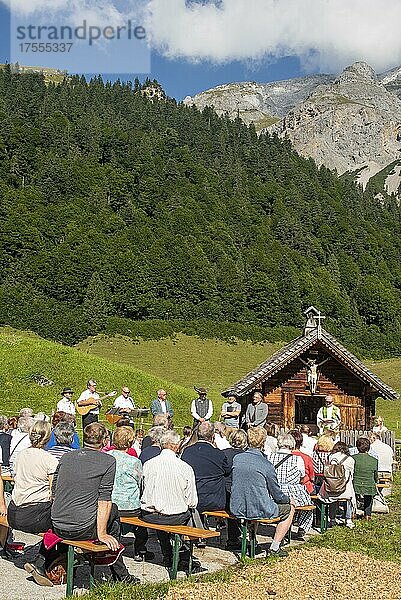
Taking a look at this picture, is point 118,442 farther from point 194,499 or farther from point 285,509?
point 285,509

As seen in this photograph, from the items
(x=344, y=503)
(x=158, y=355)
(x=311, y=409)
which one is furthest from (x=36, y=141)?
(x=344, y=503)

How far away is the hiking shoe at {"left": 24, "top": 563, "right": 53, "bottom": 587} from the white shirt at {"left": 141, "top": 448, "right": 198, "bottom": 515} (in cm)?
147

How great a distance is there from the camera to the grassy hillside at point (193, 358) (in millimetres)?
52375

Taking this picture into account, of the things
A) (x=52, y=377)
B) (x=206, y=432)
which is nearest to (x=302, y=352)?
(x=206, y=432)

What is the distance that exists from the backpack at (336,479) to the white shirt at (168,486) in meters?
3.55

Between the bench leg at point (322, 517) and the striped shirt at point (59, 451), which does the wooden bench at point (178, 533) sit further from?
the bench leg at point (322, 517)

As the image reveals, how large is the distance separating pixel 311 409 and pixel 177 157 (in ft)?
266

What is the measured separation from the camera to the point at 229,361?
61.0 meters

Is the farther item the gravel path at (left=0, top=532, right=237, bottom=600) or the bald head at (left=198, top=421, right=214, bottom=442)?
the bald head at (left=198, top=421, right=214, bottom=442)

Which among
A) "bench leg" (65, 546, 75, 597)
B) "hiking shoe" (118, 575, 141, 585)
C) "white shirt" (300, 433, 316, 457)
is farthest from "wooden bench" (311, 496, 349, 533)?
"bench leg" (65, 546, 75, 597)

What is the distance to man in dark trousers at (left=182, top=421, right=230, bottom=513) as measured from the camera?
10031mm

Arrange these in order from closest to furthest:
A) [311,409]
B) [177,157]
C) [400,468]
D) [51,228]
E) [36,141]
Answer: [400,468] < [311,409] < [51,228] < [36,141] < [177,157]

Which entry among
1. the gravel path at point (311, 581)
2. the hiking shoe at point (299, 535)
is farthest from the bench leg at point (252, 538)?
the hiking shoe at point (299, 535)

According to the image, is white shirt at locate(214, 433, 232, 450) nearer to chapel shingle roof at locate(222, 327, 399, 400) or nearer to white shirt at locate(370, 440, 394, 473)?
white shirt at locate(370, 440, 394, 473)
